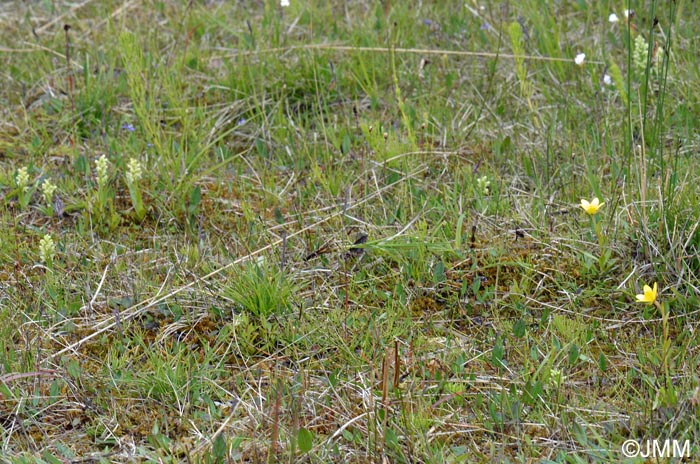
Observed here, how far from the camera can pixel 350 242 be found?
2.94 m

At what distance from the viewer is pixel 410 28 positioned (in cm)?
425

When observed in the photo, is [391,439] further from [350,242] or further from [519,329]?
[350,242]

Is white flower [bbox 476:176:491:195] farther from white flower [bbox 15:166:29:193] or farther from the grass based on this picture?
white flower [bbox 15:166:29:193]

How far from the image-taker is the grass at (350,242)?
2.20m

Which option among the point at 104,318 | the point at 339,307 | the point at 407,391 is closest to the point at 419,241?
the point at 339,307

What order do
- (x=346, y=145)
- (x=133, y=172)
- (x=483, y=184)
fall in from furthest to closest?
(x=346, y=145), (x=133, y=172), (x=483, y=184)

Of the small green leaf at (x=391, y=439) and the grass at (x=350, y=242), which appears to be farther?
the grass at (x=350, y=242)

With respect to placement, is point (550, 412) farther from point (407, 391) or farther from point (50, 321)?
point (50, 321)

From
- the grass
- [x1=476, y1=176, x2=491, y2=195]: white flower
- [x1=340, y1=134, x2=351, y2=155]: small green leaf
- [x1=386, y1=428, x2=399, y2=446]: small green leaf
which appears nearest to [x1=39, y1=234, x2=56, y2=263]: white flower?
the grass

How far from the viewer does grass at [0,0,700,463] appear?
2.20m

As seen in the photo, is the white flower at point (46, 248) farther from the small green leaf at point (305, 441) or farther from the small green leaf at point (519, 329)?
→ the small green leaf at point (519, 329)

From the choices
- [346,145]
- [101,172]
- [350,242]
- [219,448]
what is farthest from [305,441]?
[346,145]

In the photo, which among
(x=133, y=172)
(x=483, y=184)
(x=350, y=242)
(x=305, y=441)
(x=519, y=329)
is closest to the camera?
(x=305, y=441)

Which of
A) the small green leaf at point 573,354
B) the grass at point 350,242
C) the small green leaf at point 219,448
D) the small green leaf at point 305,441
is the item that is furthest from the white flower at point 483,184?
the small green leaf at point 219,448
